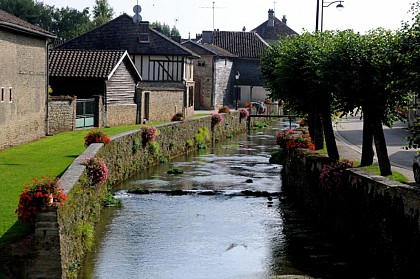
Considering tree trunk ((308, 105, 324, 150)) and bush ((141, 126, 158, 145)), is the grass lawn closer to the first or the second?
bush ((141, 126, 158, 145))

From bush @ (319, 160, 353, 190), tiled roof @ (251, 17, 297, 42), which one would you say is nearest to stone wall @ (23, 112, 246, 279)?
bush @ (319, 160, 353, 190)

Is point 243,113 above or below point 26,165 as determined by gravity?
above

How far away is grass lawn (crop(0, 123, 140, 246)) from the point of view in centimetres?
1530

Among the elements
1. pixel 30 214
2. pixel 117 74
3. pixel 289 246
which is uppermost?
pixel 117 74

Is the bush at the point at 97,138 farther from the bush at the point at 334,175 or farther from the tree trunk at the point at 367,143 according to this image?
the tree trunk at the point at 367,143

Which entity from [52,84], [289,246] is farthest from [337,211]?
[52,84]

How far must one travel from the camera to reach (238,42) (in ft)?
289

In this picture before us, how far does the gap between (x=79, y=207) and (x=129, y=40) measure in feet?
135

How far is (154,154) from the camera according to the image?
34375mm

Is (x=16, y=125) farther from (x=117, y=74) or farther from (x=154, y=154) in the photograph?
(x=117, y=74)

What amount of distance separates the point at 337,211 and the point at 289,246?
5.28 feet

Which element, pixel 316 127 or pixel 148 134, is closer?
pixel 316 127

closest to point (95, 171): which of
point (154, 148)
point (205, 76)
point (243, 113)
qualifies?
point (154, 148)

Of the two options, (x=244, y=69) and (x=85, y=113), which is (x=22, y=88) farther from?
(x=244, y=69)
